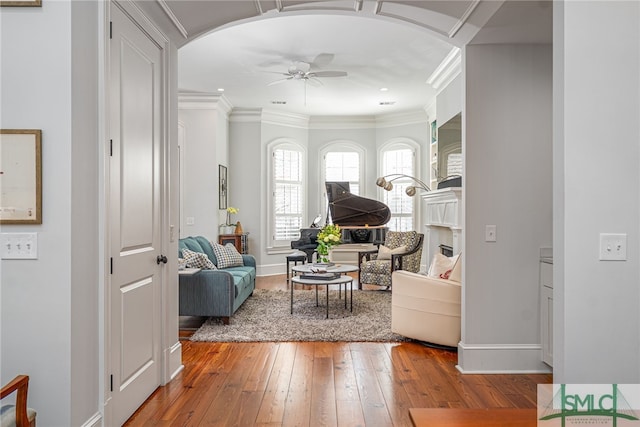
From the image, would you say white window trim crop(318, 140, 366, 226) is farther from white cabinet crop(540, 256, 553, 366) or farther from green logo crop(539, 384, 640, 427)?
green logo crop(539, 384, 640, 427)

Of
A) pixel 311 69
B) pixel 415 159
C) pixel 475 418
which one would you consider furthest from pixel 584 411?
pixel 415 159

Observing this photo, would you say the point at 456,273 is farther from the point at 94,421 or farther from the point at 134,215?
the point at 94,421

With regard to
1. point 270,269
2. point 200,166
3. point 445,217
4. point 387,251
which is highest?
point 200,166

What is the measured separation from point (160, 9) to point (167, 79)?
54 cm

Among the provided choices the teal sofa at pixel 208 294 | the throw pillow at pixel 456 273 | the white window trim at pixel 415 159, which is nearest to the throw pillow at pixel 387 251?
the white window trim at pixel 415 159

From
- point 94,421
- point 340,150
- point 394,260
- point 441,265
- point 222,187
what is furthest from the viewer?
point 340,150

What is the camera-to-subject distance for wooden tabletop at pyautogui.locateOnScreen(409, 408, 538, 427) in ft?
4.31

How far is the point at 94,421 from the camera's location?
2.28 m

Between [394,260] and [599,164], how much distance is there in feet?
15.2

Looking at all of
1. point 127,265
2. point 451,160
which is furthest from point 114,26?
point 451,160

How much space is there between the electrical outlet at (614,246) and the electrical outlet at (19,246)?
8.37 ft

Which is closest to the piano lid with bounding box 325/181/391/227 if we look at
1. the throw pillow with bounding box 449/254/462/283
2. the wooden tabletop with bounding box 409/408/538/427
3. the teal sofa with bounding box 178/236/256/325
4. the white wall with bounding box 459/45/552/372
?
the teal sofa with bounding box 178/236/256/325

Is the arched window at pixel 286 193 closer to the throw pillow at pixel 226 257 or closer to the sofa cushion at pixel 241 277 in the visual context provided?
the throw pillow at pixel 226 257

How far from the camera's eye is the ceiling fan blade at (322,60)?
5715mm
